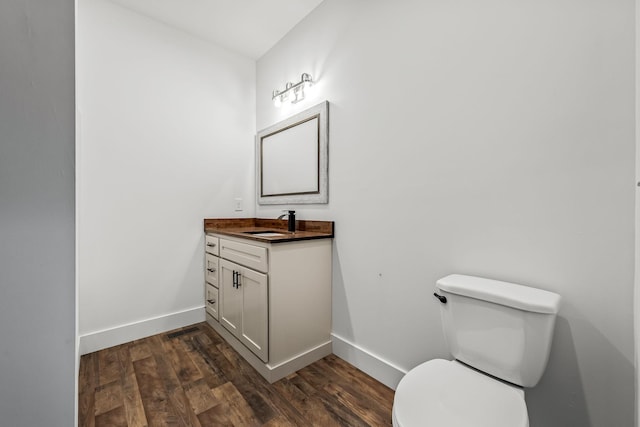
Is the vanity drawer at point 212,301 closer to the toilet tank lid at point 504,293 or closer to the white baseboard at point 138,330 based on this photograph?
the white baseboard at point 138,330

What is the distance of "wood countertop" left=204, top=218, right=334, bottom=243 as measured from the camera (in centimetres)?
173

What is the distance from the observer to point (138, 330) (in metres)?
2.12

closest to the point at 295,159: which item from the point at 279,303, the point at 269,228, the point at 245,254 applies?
the point at 269,228

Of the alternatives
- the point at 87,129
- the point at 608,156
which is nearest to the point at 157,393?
the point at 87,129

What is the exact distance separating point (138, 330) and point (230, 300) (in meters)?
0.80

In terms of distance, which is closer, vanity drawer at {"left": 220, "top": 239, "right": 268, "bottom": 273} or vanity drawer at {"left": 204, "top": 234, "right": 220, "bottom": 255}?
vanity drawer at {"left": 220, "top": 239, "right": 268, "bottom": 273}

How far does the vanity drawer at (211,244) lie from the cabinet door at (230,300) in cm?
14

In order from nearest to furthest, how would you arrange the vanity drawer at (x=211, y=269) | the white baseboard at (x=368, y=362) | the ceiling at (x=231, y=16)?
the white baseboard at (x=368, y=362) < the ceiling at (x=231, y=16) < the vanity drawer at (x=211, y=269)

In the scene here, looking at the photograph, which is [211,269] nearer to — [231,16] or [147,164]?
[147,164]

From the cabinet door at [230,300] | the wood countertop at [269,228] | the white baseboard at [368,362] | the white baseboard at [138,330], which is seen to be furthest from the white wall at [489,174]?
the white baseboard at [138,330]

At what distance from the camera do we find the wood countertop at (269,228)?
68.2 inches

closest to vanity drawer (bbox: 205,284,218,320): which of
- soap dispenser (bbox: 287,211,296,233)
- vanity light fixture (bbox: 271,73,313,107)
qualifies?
soap dispenser (bbox: 287,211,296,233)

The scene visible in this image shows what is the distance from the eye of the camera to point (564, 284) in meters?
1.01

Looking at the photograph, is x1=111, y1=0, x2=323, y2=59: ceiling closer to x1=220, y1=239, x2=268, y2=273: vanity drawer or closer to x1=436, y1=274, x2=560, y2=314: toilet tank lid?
x1=220, y1=239, x2=268, y2=273: vanity drawer
